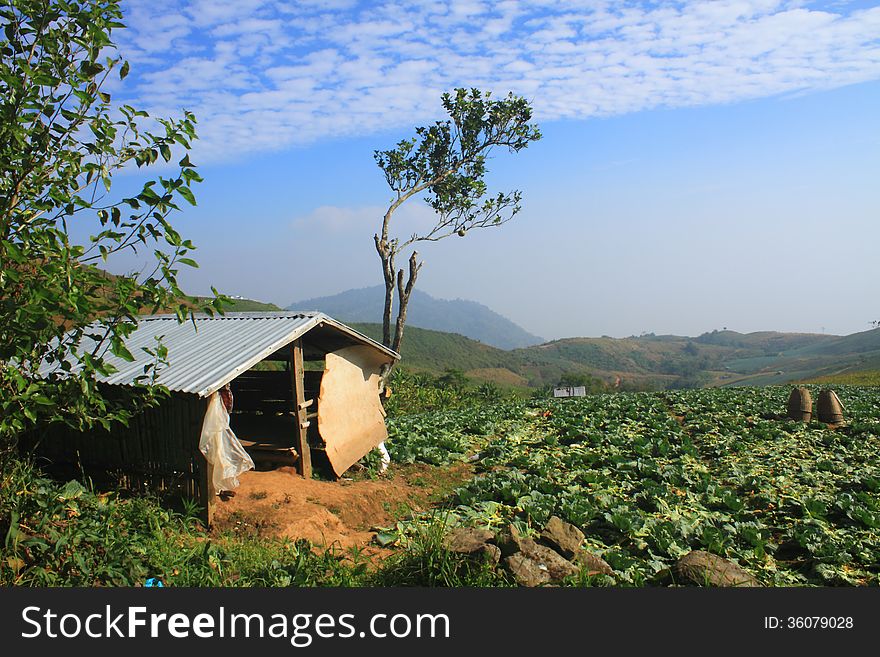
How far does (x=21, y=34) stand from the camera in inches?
187

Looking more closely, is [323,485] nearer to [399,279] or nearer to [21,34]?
[21,34]

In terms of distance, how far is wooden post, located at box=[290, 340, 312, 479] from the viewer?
28.4 feet

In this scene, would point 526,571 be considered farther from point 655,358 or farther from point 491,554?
point 655,358

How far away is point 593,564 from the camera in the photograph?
18.6 feet

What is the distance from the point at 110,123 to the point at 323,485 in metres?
5.49

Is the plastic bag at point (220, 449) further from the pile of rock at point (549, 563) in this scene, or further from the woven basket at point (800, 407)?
the woven basket at point (800, 407)

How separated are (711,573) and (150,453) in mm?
6253

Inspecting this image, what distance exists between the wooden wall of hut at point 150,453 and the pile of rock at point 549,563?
10.6 feet

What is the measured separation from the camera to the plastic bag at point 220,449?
22.6ft

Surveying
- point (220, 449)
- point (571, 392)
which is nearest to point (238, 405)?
point (220, 449)

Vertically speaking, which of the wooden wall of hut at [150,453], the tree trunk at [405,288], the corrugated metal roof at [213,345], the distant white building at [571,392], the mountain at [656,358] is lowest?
the mountain at [656,358]

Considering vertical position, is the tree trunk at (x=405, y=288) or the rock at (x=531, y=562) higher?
the tree trunk at (x=405, y=288)

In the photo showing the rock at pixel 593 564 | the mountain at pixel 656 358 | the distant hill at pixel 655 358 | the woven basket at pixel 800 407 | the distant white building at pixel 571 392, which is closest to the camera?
the rock at pixel 593 564

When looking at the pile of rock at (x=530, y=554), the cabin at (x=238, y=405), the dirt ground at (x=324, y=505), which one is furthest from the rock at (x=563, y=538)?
the cabin at (x=238, y=405)
